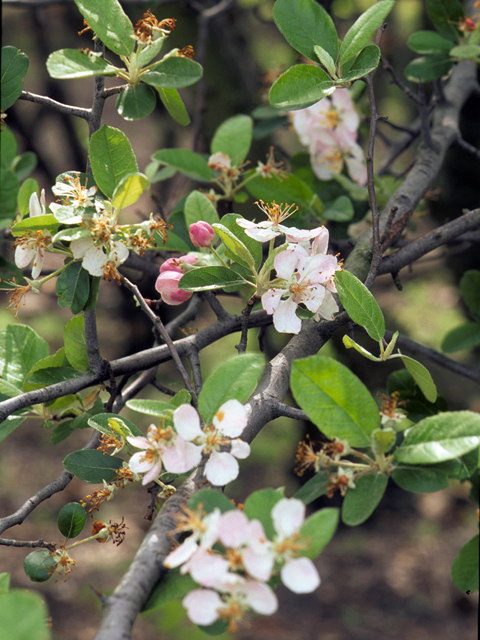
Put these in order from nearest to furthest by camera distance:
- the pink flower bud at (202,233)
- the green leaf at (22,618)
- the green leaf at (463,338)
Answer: the green leaf at (22,618) < the pink flower bud at (202,233) < the green leaf at (463,338)

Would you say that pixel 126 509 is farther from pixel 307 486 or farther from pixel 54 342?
pixel 307 486

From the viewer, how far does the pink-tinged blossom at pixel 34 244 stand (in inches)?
34.2

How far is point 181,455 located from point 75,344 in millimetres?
413

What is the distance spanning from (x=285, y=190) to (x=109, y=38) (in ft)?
2.08

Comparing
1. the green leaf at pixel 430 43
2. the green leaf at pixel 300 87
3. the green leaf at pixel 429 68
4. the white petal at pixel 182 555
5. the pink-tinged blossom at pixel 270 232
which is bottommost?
the white petal at pixel 182 555

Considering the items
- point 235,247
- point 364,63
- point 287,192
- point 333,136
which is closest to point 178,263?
point 235,247

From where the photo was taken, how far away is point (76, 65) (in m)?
0.84

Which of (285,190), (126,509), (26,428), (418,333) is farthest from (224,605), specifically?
(418,333)

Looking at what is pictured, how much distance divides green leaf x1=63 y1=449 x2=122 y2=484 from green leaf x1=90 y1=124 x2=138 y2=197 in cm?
41

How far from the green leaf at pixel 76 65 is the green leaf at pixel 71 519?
27.1 inches

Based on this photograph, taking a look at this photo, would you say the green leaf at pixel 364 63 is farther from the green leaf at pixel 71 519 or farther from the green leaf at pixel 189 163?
the green leaf at pixel 71 519

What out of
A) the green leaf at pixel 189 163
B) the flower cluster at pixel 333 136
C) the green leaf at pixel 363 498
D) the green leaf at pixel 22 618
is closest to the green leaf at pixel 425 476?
the green leaf at pixel 363 498

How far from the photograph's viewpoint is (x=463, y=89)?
1768 millimetres

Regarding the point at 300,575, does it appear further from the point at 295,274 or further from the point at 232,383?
the point at 295,274
